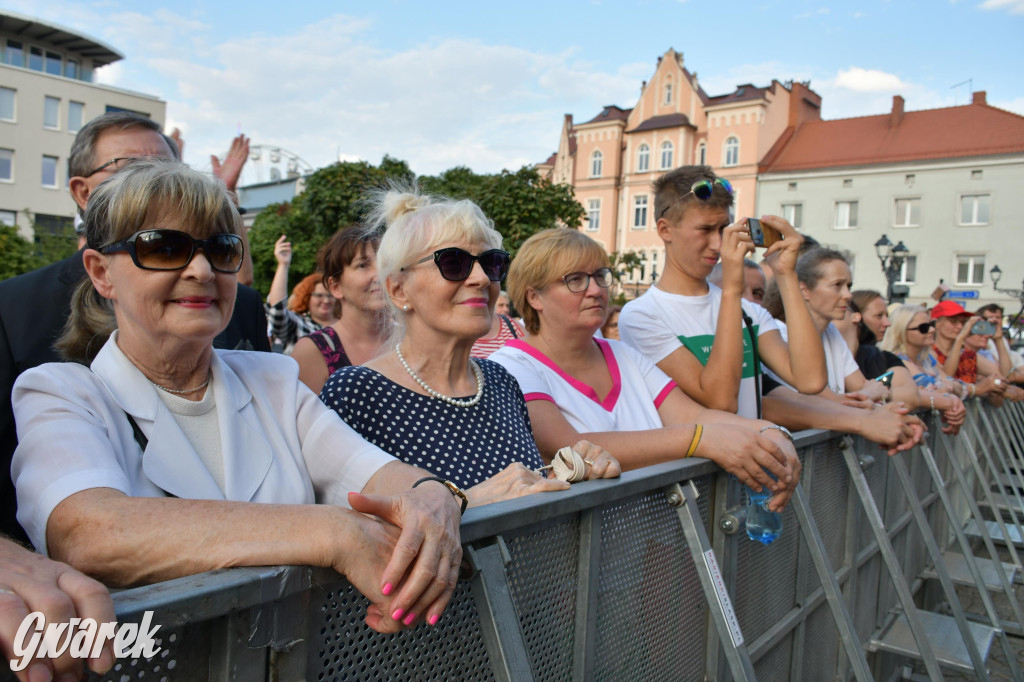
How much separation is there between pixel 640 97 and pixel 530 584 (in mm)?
52653

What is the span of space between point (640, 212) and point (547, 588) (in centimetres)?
4921

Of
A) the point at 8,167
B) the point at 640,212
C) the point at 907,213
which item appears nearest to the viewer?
the point at 907,213

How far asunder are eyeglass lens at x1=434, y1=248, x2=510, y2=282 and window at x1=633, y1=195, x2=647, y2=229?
47.7m

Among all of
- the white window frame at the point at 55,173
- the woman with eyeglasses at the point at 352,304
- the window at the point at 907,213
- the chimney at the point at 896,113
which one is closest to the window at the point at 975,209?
the window at the point at 907,213

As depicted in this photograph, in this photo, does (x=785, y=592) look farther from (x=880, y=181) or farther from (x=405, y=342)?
(x=880, y=181)

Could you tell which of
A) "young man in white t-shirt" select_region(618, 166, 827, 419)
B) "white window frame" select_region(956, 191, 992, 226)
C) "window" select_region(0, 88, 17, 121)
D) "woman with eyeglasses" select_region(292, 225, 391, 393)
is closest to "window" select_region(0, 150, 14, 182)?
"window" select_region(0, 88, 17, 121)

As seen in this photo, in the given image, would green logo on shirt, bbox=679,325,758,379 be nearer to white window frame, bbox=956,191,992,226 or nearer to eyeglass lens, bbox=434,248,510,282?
Answer: eyeglass lens, bbox=434,248,510,282

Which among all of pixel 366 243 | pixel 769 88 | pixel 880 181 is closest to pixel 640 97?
pixel 769 88

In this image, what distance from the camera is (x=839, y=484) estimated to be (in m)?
3.33

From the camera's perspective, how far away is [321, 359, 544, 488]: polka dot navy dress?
212 cm

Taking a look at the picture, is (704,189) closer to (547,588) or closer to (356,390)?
(356,390)

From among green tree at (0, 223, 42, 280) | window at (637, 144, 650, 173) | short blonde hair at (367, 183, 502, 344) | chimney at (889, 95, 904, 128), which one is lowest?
short blonde hair at (367, 183, 502, 344)

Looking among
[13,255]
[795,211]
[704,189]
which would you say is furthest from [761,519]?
[795,211]

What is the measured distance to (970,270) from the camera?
1523 inches
